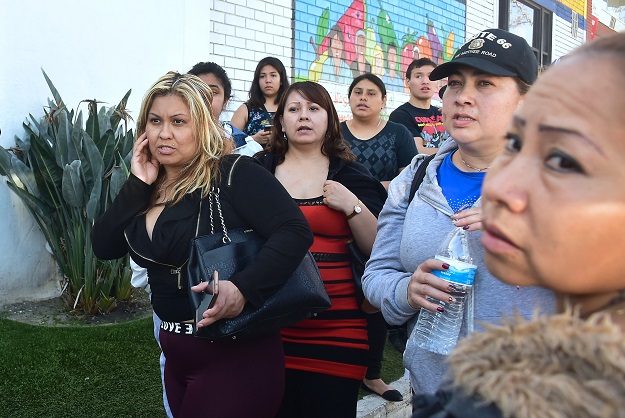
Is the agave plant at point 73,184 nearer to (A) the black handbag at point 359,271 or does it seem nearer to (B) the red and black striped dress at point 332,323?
(B) the red and black striped dress at point 332,323

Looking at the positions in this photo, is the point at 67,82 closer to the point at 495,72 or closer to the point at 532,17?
the point at 495,72

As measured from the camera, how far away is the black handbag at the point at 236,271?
2.31 meters

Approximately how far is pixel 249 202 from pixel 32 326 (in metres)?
3.20

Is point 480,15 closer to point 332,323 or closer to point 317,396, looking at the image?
point 332,323

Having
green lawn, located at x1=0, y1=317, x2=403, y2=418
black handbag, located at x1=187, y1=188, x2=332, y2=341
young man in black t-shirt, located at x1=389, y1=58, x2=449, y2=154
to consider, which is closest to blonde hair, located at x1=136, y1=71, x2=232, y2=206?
black handbag, located at x1=187, y1=188, x2=332, y2=341

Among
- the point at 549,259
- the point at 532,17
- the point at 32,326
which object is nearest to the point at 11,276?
the point at 32,326

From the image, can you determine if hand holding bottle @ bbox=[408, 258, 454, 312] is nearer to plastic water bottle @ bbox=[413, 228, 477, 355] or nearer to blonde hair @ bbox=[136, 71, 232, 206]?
plastic water bottle @ bbox=[413, 228, 477, 355]

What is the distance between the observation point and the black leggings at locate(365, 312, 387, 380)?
3895 millimetres

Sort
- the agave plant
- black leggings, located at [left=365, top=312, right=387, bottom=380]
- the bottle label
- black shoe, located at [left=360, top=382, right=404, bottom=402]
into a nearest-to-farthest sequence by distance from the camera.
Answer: the bottle label
black leggings, located at [left=365, top=312, right=387, bottom=380]
black shoe, located at [left=360, top=382, right=404, bottom=402]
the agave plant

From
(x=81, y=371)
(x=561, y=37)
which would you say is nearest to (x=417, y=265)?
(x=81, y=371)

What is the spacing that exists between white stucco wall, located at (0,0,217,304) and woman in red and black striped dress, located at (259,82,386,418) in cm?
286

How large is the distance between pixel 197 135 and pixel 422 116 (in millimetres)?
3795

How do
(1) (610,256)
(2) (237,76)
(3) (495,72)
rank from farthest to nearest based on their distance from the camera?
(2) (237,76) < (3) (495,72) < (1) (610,256)

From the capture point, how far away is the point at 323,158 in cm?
352
